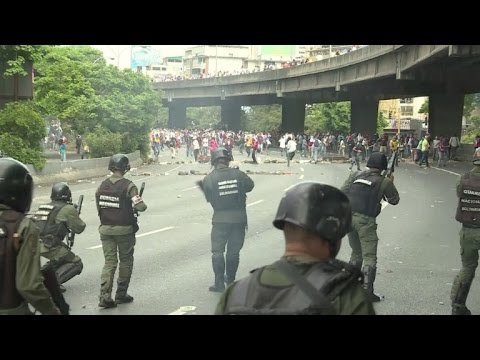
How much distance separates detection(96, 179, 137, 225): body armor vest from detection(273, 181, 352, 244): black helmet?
12.5 ft

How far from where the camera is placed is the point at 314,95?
3675 centimetres

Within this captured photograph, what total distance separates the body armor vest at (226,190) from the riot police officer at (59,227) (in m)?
1.45

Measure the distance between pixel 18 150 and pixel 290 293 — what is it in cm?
1709

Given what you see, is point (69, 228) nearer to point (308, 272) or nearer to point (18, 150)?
point (308, 272)

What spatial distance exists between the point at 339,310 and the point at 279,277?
0.85ft

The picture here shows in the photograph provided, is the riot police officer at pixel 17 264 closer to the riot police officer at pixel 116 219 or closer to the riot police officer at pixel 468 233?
the riot police officer at pixel 116 219

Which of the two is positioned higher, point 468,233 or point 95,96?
point 95,96

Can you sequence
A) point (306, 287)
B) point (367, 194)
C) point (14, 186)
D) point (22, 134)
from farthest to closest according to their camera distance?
point (22, 134)
point (367, 194)
point (14, 186)
point (306, 287)

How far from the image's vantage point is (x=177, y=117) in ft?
65.9

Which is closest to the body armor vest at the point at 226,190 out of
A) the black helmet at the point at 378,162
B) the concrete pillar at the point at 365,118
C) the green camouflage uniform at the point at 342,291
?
the black helmet at the point at 378,162

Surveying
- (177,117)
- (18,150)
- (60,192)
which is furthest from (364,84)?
(60,192)

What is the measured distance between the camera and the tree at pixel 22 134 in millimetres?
17797
